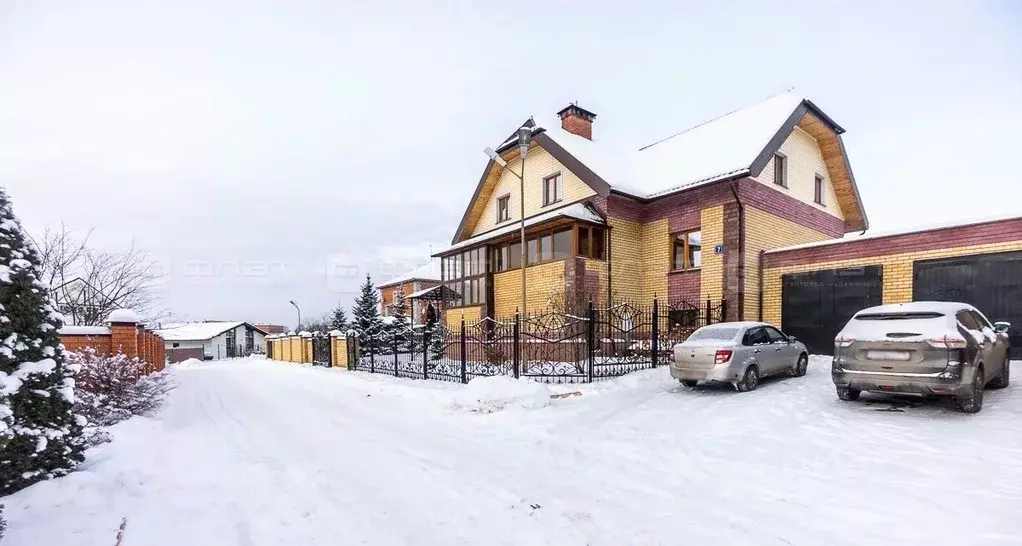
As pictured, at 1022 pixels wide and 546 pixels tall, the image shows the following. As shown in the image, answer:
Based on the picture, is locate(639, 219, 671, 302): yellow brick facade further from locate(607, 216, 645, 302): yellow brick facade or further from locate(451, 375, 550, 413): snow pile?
locate(451, 375, 550, 413): snow pile

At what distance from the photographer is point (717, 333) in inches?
Answer: 392

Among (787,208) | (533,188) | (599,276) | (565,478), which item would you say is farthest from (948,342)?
(533,188)

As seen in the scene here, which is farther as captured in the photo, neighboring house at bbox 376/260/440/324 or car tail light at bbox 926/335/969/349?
neighboring house at bbox 376/260/440/324

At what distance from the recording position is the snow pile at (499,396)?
9086 mm

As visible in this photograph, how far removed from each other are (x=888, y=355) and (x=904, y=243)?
6981 mm

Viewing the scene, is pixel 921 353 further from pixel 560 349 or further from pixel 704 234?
pixel 704 234

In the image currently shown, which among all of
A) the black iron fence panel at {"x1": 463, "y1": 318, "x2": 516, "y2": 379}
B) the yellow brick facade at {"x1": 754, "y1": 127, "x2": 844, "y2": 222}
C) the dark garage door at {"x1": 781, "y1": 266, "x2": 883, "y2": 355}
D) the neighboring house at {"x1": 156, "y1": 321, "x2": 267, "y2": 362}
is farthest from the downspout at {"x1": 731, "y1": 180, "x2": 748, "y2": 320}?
the neighboring house at {"x1": 156, "y1": 321, "x2": 267, "y2": 362}

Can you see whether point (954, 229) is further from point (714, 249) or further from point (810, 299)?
point (714, 249)

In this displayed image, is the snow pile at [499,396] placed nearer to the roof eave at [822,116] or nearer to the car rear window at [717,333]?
the car rear window at [717,333]

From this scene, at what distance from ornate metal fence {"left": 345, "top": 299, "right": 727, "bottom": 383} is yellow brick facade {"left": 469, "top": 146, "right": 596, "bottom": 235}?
5.38 meters

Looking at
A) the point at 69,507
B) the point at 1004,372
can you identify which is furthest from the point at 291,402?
the point at 1004,372

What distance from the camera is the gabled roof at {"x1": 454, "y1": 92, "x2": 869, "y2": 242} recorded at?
1550 cm

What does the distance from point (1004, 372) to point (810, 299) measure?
5474mm

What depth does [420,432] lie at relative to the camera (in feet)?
24.7
